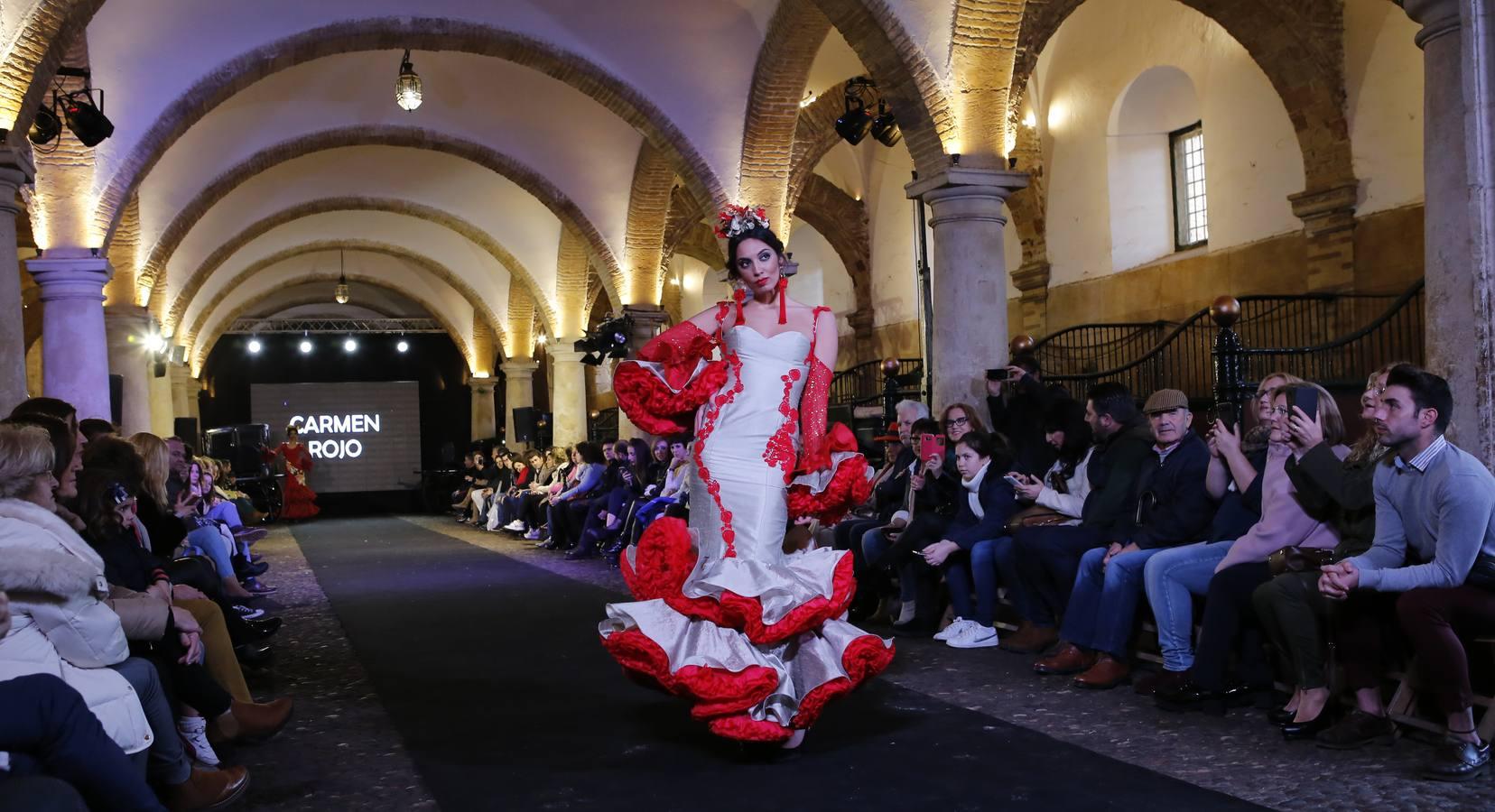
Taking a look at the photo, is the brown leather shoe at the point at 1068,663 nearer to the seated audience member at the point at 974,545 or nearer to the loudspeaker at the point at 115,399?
the seated audience member at the point at 974,545

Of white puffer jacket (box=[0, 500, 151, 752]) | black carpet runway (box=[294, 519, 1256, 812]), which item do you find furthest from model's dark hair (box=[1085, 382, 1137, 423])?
white puffer jacket (box=[0, 500, 151, 752])

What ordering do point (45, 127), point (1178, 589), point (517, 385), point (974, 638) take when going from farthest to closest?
1. point (517, 385)
2. point (45, 127)
3. point (974, 638)
4. point (1178, 589)

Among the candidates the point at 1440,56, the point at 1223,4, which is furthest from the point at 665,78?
the point at 1440,56

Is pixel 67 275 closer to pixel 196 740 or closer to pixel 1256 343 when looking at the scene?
pixel 196 740

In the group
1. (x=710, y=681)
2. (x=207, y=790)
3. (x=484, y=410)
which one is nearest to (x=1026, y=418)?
(x=710, y=681)

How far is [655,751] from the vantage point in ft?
13.8

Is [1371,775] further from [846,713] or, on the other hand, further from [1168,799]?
[846,713]

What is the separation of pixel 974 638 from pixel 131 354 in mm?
13013

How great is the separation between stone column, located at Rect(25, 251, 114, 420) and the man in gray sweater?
9.86 metres

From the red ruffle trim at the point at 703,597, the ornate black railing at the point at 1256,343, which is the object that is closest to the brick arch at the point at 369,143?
the ornate black railing at the point at 1256,343

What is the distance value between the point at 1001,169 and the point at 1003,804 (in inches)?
251

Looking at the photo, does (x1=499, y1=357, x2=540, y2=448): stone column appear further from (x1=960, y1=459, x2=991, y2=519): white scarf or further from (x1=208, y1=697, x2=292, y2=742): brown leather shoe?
(x1=208, y1=697, x2=292, y2=742): brown leather shoe

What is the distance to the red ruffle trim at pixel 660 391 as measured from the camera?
14.0ft

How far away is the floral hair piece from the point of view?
432 centimetres
